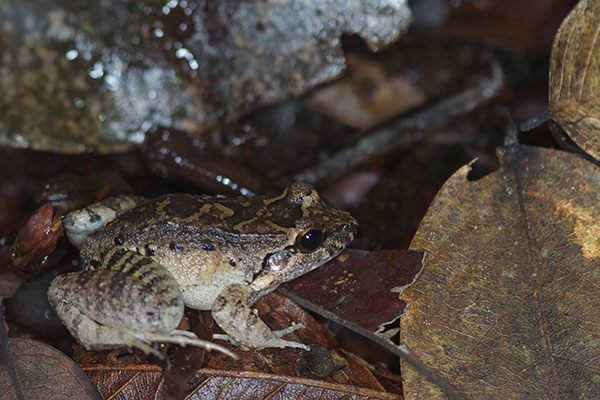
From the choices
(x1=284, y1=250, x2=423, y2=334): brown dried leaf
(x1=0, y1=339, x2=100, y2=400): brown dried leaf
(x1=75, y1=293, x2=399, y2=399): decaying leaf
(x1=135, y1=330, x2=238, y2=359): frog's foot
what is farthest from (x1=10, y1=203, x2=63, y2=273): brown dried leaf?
(x1=284, y1=250, x2=423, y2=334): brown dried leaf

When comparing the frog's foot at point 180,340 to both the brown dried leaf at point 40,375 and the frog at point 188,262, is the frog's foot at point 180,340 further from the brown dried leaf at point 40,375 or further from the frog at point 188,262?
the brown dried leaf at point 40,375

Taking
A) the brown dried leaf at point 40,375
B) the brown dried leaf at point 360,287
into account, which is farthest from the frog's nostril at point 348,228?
the brown dried leaf at point 40,375

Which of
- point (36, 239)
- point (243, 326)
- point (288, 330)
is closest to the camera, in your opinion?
point (243, 326)

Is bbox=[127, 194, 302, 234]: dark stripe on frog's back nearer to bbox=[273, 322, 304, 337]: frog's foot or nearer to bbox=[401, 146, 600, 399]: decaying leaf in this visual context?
bbox=[273, 322, 304, 337]: frog's foot

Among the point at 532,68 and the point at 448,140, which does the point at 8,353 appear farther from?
the point at 532,68

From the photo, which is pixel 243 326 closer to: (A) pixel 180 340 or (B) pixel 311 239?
(A) pixel 180 340

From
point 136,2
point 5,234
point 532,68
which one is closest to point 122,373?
point 5,234

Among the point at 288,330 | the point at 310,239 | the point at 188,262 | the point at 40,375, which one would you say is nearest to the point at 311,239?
the point at 310,239
